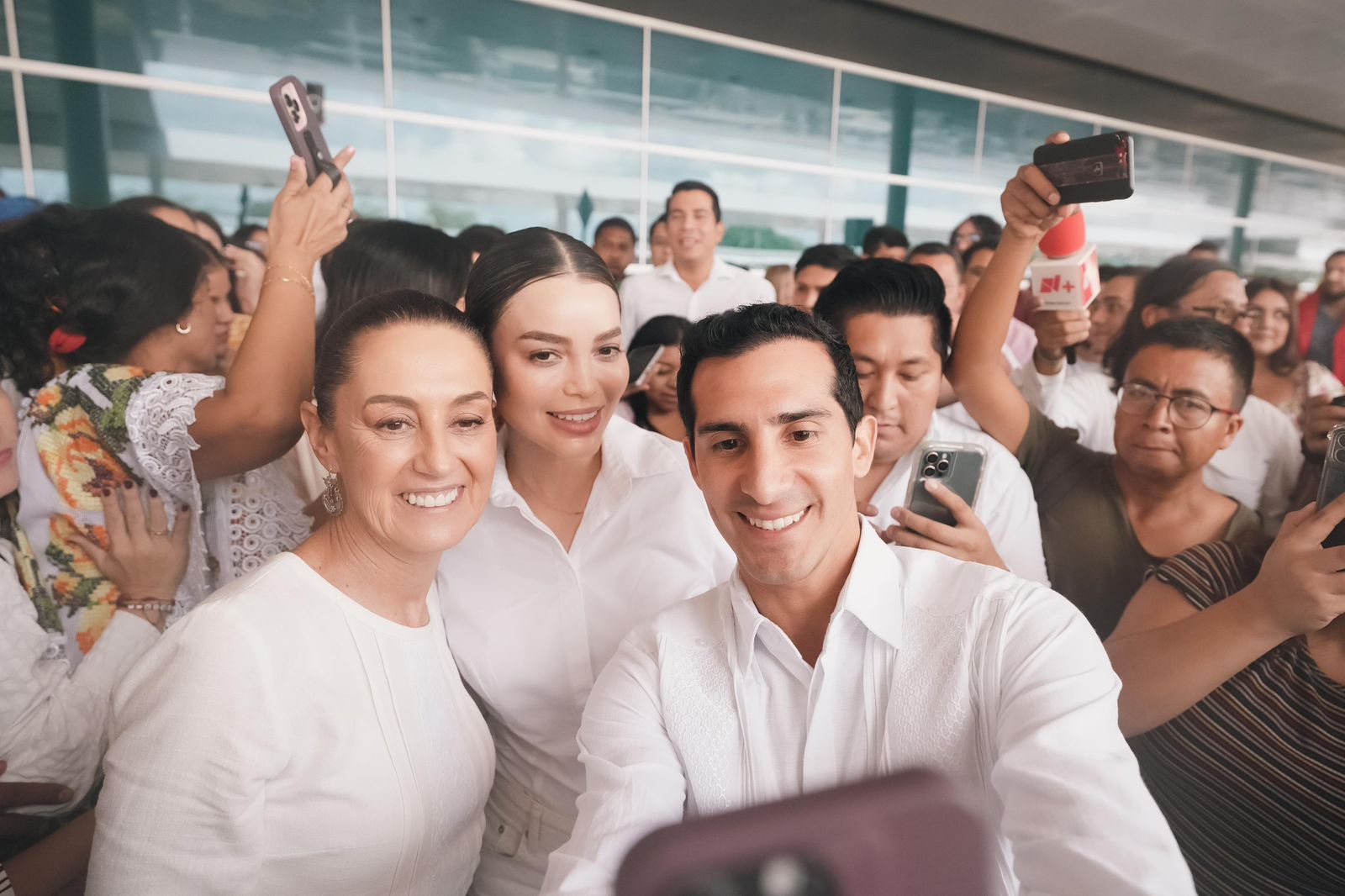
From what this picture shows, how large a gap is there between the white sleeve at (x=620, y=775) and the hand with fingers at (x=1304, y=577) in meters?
0.92

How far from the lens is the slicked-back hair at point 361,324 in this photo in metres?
1.27

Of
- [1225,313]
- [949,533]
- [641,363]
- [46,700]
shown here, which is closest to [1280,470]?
[1225,313]

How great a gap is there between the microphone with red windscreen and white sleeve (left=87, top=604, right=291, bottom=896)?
1833 millimetres

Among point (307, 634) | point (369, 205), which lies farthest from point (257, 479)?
point (369, 205)

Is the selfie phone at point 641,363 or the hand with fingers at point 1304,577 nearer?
the hand with fingers at point 1304,577

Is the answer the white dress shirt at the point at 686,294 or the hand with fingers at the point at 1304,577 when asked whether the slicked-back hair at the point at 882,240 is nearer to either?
the white dress shirt at the point at 686,294

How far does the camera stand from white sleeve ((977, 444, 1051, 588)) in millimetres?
1774

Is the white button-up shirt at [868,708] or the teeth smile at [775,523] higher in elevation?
the teeth smile at [775,523]

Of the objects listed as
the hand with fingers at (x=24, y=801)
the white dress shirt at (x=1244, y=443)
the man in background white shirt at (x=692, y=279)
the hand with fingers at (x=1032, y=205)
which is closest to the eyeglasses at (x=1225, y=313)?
the white dress shirt at (x=1244, y=443)

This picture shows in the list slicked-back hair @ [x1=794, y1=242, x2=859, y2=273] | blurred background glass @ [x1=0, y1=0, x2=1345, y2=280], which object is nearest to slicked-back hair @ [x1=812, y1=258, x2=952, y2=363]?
slicked-back hair @ [x1=794, y1=242, x2=859, y2=273]

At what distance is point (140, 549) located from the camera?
155cm

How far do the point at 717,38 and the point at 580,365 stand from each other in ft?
18.9

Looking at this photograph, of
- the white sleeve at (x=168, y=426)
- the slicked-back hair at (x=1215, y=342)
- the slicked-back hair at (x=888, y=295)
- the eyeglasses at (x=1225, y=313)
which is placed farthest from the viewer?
the eyeglasses at (x=1225, y=313)

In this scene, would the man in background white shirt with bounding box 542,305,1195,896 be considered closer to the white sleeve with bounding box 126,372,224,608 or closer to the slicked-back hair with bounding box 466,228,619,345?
the slicked-back hair with bounding box 466,228,619,345
